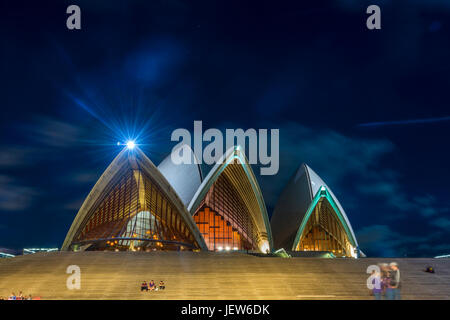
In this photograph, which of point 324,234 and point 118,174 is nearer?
point 118,174

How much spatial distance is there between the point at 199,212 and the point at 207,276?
18506 millimetres

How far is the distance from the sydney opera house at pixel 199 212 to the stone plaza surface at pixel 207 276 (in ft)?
23.2

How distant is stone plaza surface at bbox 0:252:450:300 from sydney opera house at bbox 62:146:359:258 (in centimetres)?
707

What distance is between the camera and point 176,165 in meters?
29.2

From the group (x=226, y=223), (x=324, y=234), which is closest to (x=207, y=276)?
(x=226, y=223)

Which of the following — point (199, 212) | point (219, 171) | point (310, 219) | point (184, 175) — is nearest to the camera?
point (219, 171)

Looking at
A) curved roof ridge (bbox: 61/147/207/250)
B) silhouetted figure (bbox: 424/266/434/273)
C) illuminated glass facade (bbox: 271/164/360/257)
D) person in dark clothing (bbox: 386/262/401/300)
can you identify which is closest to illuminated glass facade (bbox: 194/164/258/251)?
illuminated glass facade (bbox: 271/164/360/257)

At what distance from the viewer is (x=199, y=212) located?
30797 mm

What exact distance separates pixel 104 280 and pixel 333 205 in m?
21.0

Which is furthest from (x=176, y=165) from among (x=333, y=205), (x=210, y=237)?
(x=333, y=205)

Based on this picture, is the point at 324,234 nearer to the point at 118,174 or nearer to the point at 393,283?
the point at 118,174

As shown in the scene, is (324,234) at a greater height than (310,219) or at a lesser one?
lesser

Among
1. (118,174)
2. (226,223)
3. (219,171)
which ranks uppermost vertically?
(219,171)

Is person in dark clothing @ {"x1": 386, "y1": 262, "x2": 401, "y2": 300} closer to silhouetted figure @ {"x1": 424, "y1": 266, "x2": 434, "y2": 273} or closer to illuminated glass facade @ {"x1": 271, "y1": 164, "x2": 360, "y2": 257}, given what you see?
silhouetted figure @ {"x1": 424, "y1": 266, "x2": 434, "y2": 273}
